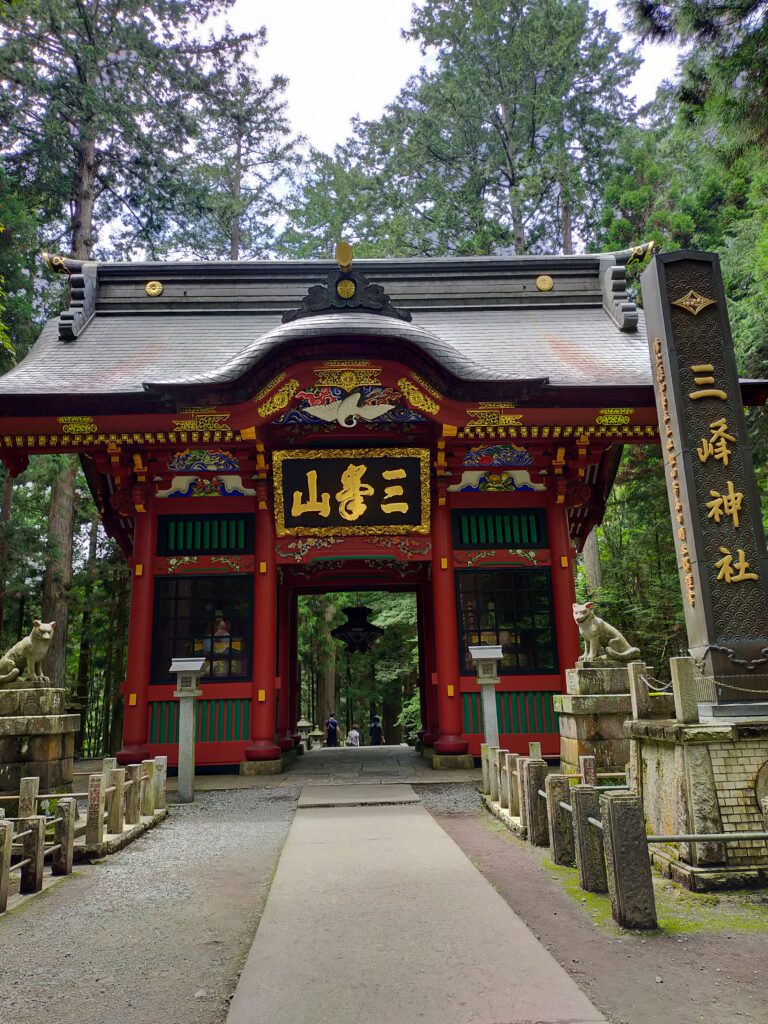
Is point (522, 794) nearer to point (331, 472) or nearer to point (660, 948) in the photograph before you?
point (660, 948)

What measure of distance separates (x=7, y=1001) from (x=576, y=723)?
4.89 metres


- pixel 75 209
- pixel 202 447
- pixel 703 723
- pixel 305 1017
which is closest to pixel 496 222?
pixel 75 209

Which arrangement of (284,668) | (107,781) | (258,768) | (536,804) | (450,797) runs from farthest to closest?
(284,668)
(258,768)
(450,797)
(107,781)
(536,804)

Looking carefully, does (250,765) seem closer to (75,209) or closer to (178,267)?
(178,267)

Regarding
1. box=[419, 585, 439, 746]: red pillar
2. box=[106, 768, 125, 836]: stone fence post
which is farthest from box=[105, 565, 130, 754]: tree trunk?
box=[106, 768, 125, 836]: stone fence post

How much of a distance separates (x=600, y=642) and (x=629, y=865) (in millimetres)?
3695

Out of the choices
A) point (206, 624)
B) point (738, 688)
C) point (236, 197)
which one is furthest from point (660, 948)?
point (236, 197)

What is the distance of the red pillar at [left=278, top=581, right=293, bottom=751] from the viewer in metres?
12.0

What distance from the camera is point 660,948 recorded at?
3.08 metres

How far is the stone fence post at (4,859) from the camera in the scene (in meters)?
3.83

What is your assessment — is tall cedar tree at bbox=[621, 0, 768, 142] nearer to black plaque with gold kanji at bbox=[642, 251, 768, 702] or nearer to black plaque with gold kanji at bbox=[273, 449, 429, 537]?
black plaque with gold kanji at bbox=[642, 251, 768, 702]

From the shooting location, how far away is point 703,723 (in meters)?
4.18

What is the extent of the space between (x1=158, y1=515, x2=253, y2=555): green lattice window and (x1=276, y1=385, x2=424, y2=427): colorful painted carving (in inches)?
67.2

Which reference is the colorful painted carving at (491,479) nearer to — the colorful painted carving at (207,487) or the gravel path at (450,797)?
the colorful painted carving at (207,487)
